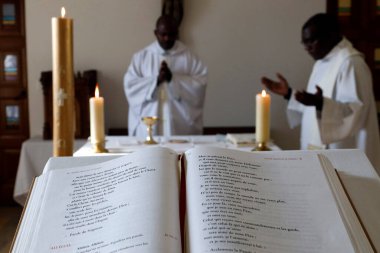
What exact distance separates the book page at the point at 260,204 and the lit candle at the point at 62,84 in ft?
1.72

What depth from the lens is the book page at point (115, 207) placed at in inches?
26.3

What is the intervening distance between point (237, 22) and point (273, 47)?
0.40 m

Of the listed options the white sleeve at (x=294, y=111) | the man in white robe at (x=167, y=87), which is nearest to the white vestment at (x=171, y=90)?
the man in white robe at (x=167, y=87)

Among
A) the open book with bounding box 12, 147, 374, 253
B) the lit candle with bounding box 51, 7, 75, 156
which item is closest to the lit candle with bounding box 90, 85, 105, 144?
the lit candle with bounding box 51, 7, 75, 156

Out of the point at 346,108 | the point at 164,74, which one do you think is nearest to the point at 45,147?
the point at 164,74

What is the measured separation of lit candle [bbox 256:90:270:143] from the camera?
185 cm

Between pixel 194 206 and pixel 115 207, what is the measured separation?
0.13 metres

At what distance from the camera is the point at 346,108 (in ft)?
7.87

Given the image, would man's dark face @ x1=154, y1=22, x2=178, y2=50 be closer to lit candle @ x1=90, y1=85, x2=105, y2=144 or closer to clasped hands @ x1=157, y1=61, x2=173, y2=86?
clasped hands @ x1=157, y1=61, x2=173, y2=86

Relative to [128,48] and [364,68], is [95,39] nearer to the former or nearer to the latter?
[128,48]

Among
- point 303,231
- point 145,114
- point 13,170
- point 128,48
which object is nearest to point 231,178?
point 303,231

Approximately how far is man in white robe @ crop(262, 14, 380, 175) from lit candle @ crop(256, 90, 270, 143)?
1.37 feet

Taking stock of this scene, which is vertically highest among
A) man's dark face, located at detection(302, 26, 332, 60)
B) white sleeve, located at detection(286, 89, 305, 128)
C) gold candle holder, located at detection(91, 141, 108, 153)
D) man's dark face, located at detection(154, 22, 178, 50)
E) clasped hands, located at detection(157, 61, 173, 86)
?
man's dark face, located at detection(154, 22, 178, 50)

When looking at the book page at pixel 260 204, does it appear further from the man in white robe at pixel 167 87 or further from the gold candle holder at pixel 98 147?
the man in white robe at pixel 167 87
